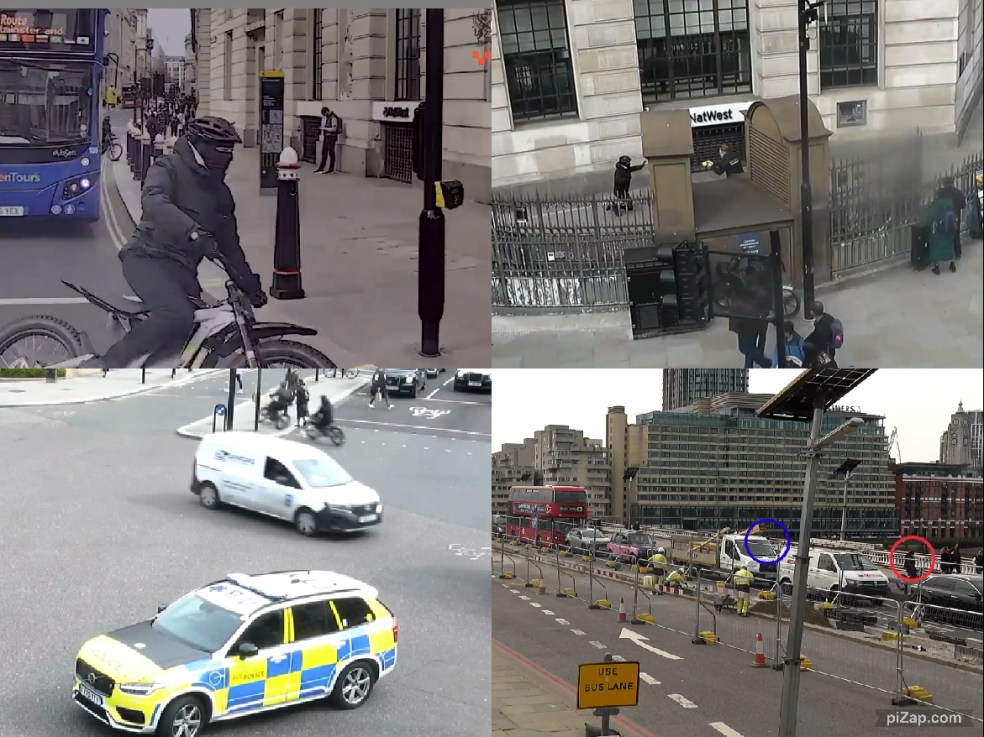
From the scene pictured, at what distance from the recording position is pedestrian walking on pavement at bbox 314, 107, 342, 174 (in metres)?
6.31

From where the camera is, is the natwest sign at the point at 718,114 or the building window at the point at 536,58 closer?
the building window at the point at 536,58

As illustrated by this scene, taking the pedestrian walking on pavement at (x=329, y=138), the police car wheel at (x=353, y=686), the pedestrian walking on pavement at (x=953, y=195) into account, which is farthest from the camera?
the pedestrian walking on pavement at (x=953, y=195)

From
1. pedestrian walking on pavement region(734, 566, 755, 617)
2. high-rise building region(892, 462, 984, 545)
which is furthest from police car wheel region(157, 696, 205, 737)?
high-rise building region(892, 462, 984, 545)

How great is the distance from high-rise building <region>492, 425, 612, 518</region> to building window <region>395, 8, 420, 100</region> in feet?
6.44

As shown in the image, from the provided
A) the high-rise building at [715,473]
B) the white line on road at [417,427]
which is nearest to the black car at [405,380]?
the white line on road at [417,427]

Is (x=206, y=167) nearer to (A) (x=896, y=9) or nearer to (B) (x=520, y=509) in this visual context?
(B) (x=520, y=509)

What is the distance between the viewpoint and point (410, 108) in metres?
6.27

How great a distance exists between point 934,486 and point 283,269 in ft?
12.8

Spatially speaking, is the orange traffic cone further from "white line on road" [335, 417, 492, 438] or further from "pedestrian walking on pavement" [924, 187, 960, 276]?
"pedestrian walking on pavement" [924, 187, 960, 276]

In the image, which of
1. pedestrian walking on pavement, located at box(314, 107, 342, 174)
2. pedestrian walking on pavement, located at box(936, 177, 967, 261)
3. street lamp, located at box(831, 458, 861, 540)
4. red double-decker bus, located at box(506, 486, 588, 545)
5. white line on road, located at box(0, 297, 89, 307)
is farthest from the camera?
street lamp, located at box(831, 458, 861, 540)

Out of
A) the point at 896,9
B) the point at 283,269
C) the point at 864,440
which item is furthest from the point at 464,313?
the point at 896,9

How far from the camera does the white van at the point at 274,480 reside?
6.13m

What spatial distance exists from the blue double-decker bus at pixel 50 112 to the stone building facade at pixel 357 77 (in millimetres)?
569

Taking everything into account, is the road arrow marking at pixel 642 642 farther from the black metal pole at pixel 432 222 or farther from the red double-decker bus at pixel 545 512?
the black metal pole at pixel 432 222
